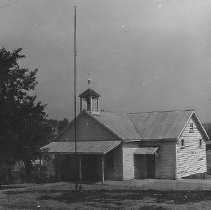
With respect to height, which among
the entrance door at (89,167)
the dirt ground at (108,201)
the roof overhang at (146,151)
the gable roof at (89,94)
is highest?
the gable roof at (89,94)

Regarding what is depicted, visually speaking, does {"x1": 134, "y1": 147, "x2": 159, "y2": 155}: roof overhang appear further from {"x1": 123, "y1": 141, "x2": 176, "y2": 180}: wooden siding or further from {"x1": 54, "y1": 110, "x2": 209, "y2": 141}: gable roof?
{"x1": 54, "y1": 110, "x2": 209, "y2": 141}: gable roof

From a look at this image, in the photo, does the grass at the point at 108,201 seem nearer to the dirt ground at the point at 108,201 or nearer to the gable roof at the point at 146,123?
the dirt ground at the point at 108,201

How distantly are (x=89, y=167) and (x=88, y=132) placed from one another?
287 centimetres

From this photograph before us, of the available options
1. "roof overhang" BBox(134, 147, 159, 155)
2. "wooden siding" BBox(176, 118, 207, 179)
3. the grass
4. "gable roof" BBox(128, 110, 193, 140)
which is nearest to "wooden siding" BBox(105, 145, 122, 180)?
"roof overhang" BBox(134, 147, 159, 155)

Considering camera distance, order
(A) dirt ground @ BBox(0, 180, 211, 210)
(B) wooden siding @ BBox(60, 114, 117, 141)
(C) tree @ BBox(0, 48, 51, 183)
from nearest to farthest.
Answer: (A) dirt ground @ BBox(0, 180, 211, 210)
(C) tree @ BBox(0, 48, 51, 183)
(B) wooden siding @ BBox(60, 114, 117, 141)

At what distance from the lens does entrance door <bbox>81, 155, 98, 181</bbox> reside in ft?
129

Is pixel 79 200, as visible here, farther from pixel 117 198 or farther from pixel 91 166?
pixel 91 166

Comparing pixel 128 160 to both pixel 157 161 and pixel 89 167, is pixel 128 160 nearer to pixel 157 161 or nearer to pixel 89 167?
pixel 157 161

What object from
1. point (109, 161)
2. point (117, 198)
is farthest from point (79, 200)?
point (109, 161)

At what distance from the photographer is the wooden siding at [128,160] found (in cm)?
3769

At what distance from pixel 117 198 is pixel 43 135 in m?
11.7

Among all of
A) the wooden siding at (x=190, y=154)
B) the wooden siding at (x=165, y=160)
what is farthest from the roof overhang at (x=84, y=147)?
the wooden siding at (x=190, y=154)

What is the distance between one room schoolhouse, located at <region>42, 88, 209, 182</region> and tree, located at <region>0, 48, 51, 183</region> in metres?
5.08

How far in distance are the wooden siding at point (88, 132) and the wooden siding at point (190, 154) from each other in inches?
234
